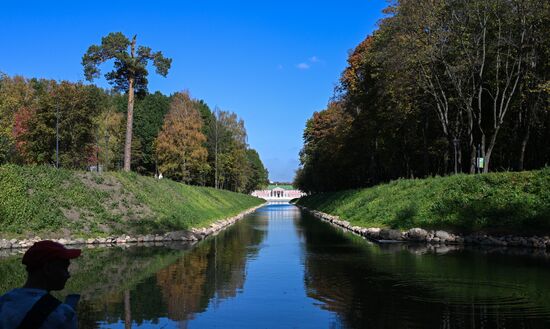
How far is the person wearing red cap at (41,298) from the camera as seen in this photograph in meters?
3.69

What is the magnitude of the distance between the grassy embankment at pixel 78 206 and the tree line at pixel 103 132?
11.1 m

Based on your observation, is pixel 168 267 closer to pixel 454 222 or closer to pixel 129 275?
pixel 129 275

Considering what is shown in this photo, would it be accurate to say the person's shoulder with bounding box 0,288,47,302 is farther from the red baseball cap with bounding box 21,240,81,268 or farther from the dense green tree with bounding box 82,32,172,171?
the dense green tree with bounding box 82,32,172,171

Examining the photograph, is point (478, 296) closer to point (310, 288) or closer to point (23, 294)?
point (310, 288)

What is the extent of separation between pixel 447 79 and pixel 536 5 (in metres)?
8.73

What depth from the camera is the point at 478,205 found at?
88.9ft

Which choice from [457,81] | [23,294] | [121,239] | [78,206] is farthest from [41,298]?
[457,81]

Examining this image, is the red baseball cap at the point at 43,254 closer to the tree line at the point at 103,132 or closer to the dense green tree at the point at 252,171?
the tree line at the point at 103,132

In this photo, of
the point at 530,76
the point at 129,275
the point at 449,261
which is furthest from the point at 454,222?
the point at 129,275

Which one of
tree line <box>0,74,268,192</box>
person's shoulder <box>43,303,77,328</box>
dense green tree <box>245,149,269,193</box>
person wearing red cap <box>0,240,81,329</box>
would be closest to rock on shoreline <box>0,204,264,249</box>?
tree line <box>0,74,268,192</box>

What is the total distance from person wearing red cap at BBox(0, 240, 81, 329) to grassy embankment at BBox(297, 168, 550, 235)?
953 inches

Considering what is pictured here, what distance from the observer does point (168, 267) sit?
17781 millimetres

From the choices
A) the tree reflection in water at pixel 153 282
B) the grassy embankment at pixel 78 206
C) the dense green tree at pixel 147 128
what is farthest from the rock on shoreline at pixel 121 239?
the dense green tree at pixel 147 128

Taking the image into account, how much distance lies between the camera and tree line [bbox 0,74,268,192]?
49312 mm
